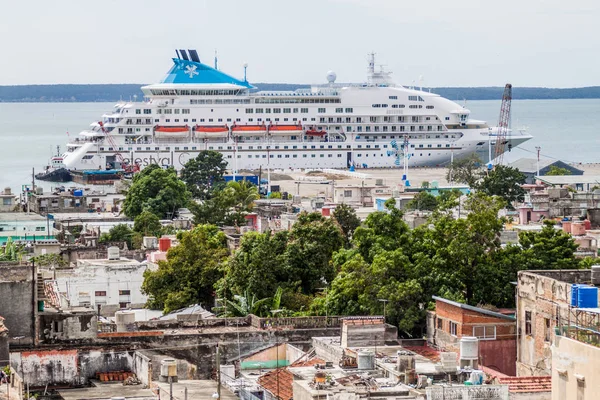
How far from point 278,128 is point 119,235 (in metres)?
77.9

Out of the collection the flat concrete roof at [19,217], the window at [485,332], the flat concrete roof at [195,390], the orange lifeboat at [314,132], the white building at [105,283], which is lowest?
the white building at [105,283]

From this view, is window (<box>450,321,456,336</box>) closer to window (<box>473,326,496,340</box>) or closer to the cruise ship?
window (<box>473,326,496,340</box>)

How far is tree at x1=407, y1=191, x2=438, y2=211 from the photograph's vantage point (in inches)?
2433

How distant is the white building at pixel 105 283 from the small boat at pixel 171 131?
294 ft

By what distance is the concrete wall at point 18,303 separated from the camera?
2305 centimetres

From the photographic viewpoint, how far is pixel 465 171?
97.7m

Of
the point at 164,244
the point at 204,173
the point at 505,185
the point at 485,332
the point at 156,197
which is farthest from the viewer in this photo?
the point at 204,173

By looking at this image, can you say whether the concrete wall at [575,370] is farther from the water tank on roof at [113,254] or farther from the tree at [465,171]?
the tree at [465,171]

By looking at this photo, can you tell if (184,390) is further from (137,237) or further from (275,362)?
(137,237)

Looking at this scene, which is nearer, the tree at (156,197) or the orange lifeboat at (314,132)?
the tree at (156,197)

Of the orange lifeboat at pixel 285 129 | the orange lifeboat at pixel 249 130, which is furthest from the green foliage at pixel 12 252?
the orange lifeboat at pixel 285 129

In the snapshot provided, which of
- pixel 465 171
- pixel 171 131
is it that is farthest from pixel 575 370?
pixel 171 131

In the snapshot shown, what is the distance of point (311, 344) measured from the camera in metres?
26.7

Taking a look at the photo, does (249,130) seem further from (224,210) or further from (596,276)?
(596,276)
